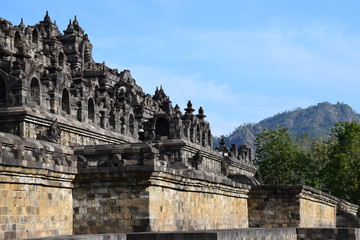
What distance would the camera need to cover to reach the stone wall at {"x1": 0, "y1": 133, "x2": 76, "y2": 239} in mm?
18984

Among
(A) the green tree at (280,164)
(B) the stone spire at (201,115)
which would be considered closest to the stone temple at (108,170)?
(B) the stone spire at (201,115)

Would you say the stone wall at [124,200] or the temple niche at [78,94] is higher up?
the temple niche at [78,94]

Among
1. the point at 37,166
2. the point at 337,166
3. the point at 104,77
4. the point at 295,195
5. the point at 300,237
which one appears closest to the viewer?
Answer: the point at 37,166

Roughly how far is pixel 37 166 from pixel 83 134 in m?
19.6

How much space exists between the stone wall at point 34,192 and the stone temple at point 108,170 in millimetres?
35

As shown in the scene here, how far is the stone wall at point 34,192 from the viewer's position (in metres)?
19.0

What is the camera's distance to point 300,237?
97.1 feet

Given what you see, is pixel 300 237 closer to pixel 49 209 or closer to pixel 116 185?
pixel 116 185

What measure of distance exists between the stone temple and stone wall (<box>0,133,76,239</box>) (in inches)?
1.4

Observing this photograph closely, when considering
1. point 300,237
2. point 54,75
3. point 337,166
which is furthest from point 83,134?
point 337,166

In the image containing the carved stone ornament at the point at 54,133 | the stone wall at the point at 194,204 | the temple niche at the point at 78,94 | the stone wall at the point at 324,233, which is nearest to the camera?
the stone wall at the point at 194,204

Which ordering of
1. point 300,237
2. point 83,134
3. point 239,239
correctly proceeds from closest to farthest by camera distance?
point 239,239, point 300,237, point 83,134

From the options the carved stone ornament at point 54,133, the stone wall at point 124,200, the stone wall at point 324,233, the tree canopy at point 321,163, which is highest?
the tree canopy at point 321,163

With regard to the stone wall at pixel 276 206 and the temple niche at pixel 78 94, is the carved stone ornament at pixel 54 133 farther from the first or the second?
the stone wall at pixel 276 206
